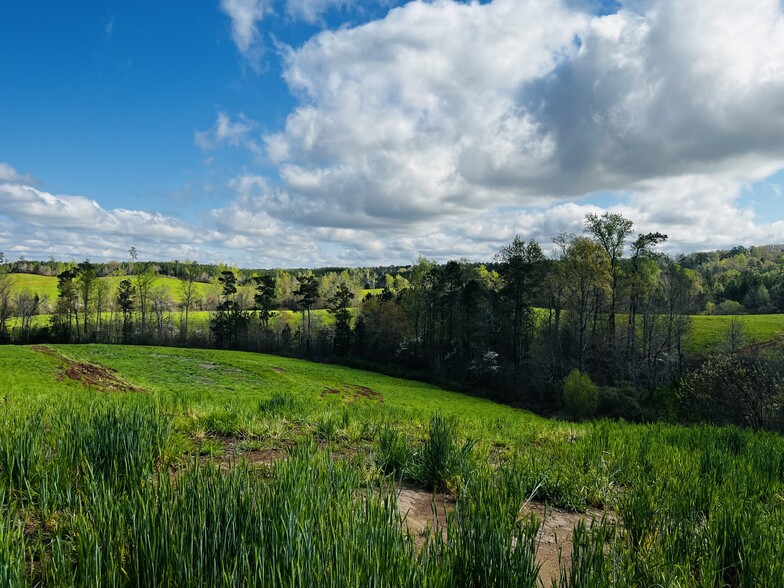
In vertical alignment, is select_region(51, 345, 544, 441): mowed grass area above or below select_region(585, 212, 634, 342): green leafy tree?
below

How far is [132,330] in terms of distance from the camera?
79312mm

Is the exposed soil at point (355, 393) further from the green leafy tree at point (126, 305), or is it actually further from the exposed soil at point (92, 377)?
the green leafy tree at point (126, 305)

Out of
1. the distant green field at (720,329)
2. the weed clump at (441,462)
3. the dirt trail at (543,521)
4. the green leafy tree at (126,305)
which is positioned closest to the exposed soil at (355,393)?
the weed clump at (441,462)

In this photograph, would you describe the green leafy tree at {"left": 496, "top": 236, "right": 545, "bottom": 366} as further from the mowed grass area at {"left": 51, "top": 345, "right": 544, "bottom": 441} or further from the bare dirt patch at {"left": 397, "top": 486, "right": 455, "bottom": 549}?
the bare dirt patch at {"left": 397, "top": 486, "right": 455, "bottom": 549}

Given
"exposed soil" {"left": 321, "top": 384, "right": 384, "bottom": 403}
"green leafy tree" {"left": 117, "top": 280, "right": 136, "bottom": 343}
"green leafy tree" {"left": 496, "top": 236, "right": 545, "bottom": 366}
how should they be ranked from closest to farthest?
1. "exposed soil" {"left": 321, "top": 384, "right": 384, "bottom": 403}
2. "green leafy tree" {"left": 496, "top": 236, "right": 545, "bottom": 366}
3. "green leafy tree" {"left": 117, "top": 280, "right": 136, "bottom": 343}

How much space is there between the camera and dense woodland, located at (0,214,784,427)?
40738 mm

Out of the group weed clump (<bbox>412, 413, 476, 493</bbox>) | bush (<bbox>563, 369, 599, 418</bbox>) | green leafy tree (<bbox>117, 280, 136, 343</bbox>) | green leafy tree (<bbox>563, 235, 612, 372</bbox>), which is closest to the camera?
weed clump (<bbox>412, 413, 476, 493</bbox>)

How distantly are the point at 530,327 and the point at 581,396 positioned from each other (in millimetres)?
20767

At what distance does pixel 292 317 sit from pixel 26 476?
111 meters

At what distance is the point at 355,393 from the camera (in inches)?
1610

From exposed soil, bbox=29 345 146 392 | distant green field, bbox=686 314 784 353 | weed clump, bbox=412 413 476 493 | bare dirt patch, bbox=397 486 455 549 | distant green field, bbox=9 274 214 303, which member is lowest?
exposed soil, bbox=29 345 146 392

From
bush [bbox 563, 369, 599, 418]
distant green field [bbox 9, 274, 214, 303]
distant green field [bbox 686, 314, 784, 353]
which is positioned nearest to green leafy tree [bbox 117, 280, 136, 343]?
distant green field [bbox 9, 274, 214, 303]

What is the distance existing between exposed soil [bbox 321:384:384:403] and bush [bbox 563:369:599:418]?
61.3ft

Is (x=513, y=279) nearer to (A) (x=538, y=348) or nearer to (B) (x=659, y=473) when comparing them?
(A) (x=538, y=348)
